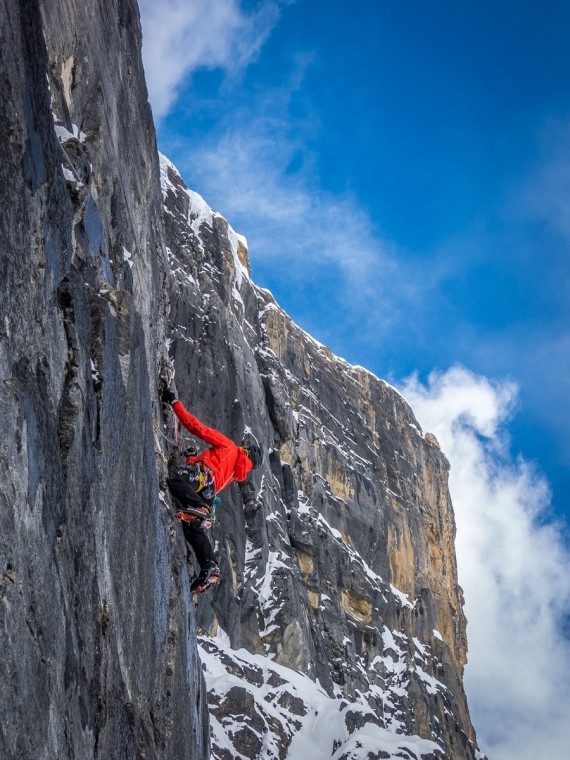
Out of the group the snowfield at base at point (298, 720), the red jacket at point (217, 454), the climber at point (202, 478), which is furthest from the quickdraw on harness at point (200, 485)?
the snowfield at base at point (298, 720)

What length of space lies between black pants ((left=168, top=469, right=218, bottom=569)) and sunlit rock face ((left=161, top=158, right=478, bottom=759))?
12148mm

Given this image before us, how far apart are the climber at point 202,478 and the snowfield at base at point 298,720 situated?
12141 millimetres

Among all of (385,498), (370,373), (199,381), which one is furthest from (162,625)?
(370,373)

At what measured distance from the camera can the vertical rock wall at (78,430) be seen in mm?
4461

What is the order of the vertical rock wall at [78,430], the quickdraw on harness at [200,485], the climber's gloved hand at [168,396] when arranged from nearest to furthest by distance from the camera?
the vertical rock wall at [78,430] < the quickdraw on harness at [200,485] < the climber's gloved hand at [168,396]

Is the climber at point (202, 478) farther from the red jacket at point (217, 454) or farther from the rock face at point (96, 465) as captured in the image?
the rock face at point (96, 465)

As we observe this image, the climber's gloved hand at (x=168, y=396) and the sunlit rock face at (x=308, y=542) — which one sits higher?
the sunlit rock face at (x=308, y=542)

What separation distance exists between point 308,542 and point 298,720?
12768 mm

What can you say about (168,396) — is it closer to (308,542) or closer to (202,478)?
(202,478)

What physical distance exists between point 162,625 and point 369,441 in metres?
47.3

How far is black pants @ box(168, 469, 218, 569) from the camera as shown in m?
10.5

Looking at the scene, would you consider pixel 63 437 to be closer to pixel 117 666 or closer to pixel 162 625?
pixel 117 666

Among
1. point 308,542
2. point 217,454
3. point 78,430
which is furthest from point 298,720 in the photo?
point 78,430

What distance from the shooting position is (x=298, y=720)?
26.1m
